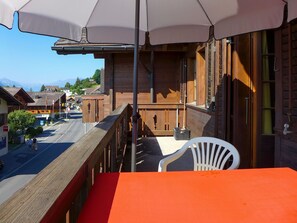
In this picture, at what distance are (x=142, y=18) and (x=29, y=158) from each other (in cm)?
2808

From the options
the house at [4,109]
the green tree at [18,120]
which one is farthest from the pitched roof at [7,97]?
the green tree at [18,120]

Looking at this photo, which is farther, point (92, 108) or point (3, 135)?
point (3, 135)

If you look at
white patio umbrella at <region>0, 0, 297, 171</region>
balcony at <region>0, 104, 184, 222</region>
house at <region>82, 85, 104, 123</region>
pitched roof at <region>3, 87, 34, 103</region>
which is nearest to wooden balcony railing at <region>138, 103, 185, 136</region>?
house at <region>82, 85, 104, 123</region>

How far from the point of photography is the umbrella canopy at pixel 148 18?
7.18ft

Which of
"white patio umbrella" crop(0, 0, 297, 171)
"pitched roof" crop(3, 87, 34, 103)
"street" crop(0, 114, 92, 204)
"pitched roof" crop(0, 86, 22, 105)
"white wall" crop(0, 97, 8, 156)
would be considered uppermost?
"pitched roof" crop(3, 87, 34, 103)

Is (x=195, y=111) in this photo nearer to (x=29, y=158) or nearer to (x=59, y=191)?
(x=59, y=191)

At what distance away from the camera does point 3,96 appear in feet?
72.9

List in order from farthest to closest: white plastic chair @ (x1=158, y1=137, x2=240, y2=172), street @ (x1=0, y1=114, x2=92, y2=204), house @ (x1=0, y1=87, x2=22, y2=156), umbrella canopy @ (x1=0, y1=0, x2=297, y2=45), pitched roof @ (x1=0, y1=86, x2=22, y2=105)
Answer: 1. house @ (x1=0, y1=87, x2=22, y2=156)
2. pitched roof @ (x1=0, y1=86, x2=22, y2=105)
3. street @ (x1=0, y1=114, x2=92, y2=204)
4. white plastic chair @ (x1=158, y1=137, x2=240, y2=172)
5. umbrella canopy @ (x1=0, y1=0, x2=297, y2=45)

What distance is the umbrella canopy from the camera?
86.1 inches

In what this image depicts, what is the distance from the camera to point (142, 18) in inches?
116

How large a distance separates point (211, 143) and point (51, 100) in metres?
53.2

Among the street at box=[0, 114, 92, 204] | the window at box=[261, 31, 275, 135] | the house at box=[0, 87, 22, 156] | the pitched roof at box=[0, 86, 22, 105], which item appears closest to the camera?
the window at box=[261, 31, 275, 135]

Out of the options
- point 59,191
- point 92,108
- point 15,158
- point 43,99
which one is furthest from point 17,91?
point 59,191

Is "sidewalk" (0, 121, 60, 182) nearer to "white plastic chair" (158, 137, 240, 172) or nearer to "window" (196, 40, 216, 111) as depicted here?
"window" (196, 40, 216, 111)
